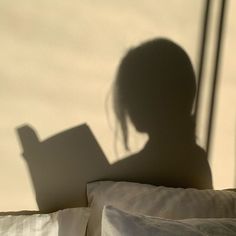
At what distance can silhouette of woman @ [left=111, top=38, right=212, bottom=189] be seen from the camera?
1291 millimetres

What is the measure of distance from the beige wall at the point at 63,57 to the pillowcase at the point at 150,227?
0.41m

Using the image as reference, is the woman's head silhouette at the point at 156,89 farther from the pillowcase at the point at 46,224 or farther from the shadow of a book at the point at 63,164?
the pillowcase at the point at 46,224

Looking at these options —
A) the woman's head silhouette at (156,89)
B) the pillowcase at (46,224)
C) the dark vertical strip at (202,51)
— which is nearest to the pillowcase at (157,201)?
the pillowcase at (46,224)

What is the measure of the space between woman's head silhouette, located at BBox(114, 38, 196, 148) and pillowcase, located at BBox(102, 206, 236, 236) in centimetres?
42

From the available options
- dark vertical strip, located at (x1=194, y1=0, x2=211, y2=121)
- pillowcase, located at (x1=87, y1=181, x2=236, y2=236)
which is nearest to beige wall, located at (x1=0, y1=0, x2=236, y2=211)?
dark vertical strip, located at (x1=194, y1=0, x2=211, y2=121)

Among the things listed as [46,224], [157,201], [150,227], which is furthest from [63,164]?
[150,227]

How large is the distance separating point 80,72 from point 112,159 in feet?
0.92

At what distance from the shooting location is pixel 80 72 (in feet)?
4.09

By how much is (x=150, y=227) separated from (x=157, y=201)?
31 centimetres

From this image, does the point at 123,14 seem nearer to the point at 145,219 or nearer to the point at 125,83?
the point at 125,83

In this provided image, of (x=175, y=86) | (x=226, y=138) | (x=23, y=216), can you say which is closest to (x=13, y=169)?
(x=23, y=216)

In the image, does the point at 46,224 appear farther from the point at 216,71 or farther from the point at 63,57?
the point at 216,71

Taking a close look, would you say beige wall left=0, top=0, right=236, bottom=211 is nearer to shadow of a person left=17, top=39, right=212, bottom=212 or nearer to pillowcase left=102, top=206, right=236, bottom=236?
shadow of a person left=17, top=39, right=212, bottom=212

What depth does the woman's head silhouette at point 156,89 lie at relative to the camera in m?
1.28
